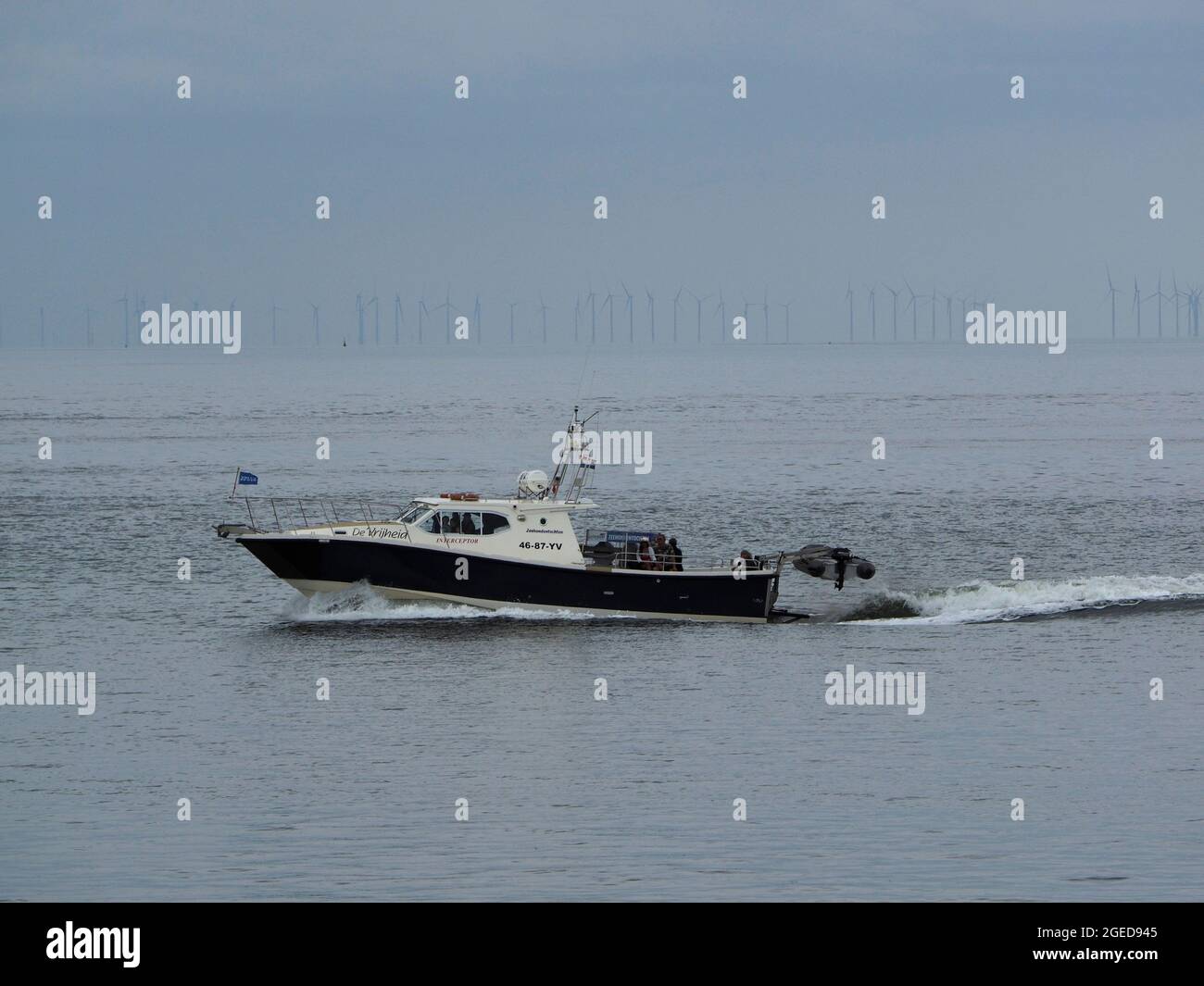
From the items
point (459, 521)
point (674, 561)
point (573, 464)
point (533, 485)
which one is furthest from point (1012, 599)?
point (459, 521)

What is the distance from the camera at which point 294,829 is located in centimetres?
3225

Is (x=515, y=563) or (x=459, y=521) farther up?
(x=459, y=521)

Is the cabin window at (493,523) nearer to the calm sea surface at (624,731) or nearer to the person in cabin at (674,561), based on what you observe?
the calm sea surface at (624,731)

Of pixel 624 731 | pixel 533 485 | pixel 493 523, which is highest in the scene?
pixel 533 485

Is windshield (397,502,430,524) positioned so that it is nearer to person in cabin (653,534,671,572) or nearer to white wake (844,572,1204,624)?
person in cabin (653,534,671,572)

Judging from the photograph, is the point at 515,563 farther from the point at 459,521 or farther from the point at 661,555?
the point at 661,555

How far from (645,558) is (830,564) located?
218 inches

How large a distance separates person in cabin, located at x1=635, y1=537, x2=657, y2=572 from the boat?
27 mm

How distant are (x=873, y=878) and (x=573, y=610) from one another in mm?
23715

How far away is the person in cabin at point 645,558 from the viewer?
171 feet

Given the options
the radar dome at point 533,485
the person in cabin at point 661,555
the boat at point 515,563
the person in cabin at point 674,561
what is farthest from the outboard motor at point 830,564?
the radar dome at point 533,485

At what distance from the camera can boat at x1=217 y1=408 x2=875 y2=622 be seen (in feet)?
169

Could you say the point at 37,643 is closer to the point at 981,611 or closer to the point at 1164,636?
the point at 981,611

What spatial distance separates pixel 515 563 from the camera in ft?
169
